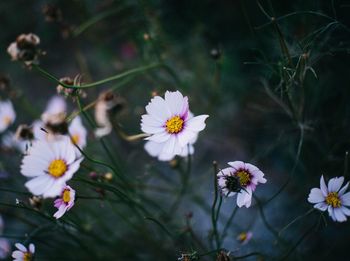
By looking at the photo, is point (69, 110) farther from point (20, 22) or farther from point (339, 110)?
point (339, 110)

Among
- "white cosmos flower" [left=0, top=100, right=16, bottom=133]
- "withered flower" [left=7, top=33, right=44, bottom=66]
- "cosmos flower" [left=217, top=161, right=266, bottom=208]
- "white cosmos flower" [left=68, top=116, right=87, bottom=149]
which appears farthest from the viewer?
"white cosmos flower" [left=0, top=100, right=16, bottom=133]

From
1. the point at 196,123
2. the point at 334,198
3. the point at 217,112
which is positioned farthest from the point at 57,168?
the point at 217,112

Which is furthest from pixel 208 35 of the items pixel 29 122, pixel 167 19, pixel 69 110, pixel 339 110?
pixel 29 122

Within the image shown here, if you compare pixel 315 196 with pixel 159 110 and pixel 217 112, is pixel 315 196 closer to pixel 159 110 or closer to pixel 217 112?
pixel 159 110

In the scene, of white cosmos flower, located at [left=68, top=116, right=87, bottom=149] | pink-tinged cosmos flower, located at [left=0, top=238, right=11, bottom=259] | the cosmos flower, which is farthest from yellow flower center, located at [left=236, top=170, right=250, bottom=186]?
pink-tinged cosmos flower, located at [left=0, top=238, right=11, bottom=259]

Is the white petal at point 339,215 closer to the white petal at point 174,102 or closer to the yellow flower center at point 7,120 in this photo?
the white petal at point 174,102

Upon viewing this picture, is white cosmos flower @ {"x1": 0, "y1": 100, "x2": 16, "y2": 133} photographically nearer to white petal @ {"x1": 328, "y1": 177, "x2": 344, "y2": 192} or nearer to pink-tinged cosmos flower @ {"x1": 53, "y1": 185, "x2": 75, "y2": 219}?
pink-tinged cosmos flower @ {"x1": 53, "y1": 185, "x2": 75, "y2": 219}
